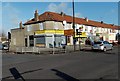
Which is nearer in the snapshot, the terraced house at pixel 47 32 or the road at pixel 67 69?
the road at pixel 67 69

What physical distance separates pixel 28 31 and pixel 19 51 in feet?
75.4

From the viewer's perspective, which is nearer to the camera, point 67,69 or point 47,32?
point 67,69

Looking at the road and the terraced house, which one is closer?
the road

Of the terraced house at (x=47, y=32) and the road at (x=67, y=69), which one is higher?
the terraced house at (x=47, y=32)

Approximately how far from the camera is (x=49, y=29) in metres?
47.3

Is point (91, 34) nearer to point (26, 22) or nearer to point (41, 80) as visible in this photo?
point (26, 22)

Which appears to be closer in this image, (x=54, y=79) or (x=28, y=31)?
(x=54, y=79)

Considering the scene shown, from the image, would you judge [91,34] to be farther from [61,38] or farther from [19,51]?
[19,51]

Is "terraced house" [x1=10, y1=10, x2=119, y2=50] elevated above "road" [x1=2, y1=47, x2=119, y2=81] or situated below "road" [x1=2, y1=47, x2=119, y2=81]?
above

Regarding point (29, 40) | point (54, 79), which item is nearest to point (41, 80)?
point (54, 79)

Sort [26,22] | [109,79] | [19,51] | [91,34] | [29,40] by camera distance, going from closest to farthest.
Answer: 1. [109,79]
2. [19,51]
3. [29,40]
4. [26,22]
5. [91,34]

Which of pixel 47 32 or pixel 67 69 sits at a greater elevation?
pixel 47 32

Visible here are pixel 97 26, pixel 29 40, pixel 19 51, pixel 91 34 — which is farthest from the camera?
pixel 97 26

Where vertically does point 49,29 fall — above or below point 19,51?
above
